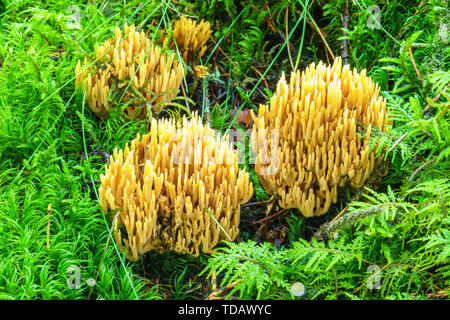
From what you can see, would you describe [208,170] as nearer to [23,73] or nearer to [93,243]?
[93,243]

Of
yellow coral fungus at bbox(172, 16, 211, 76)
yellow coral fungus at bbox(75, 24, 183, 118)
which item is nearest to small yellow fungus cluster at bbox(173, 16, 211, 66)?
yellow coral fungus at bbox(172, 16, 211, 76)

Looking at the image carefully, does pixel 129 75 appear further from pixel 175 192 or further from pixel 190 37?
pixel 175 192

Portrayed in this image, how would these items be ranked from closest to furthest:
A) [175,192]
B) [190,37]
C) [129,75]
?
[175,192]
[129,75]
[190,37]

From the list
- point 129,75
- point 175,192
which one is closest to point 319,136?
point 175,192

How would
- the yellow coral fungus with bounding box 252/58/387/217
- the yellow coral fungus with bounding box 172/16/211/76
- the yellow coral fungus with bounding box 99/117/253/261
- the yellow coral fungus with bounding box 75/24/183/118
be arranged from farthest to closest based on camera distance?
the yellow coral fungus with bounding box 172/16/211/76 → the yellow coral fungus with bounding box 75/24/183/118 → the yellow coral fungus with bounding box 252/58/387/217 → the yellow coral fungus with bounding box 99/117/253/261

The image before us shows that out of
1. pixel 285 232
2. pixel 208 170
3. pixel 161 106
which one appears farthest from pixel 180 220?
pixel 161 106

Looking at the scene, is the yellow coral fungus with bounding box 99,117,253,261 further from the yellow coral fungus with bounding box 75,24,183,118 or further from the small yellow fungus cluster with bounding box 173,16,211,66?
the small yellow fungus cluster with bounding box 173,16,211,66
